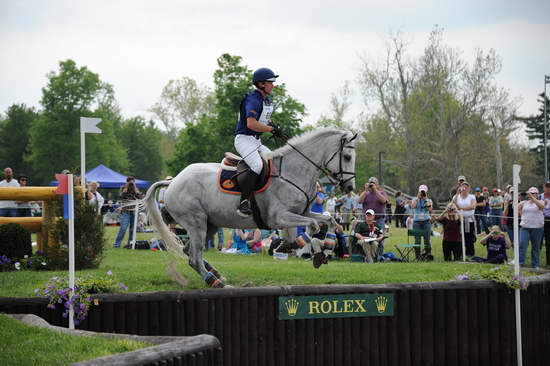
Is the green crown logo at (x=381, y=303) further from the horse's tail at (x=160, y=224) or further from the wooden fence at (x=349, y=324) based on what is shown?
the horse's tail at (x=160, y=224)

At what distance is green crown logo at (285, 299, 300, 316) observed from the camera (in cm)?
814

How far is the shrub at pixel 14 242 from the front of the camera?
10.2 meters

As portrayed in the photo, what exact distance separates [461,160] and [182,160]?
18999mm

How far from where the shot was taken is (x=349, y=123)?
161 feet

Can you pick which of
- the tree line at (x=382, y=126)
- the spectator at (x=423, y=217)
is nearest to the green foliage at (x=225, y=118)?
the tree line at (x=382, y=126)

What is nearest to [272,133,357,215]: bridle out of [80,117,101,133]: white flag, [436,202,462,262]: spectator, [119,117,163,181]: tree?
[80,117,101,133]: white flag

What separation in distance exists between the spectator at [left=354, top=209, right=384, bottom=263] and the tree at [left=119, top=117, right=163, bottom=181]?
57561mm

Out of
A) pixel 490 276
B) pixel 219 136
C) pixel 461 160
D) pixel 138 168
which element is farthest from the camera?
pixel 138 168

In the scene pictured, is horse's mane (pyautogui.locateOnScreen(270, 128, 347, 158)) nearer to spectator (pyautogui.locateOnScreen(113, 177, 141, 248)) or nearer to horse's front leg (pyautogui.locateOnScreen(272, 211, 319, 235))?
horse's front leg (pyautogui.locateOnScreen(272, 211, 319, 235))

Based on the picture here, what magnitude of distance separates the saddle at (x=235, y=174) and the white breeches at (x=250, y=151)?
0.39 ft

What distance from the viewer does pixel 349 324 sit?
27.6 feet

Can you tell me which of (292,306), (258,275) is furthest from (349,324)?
(258,275)

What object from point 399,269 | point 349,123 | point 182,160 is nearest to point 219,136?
point 182,160

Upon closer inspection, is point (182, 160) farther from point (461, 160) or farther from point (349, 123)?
point (461, 160)
